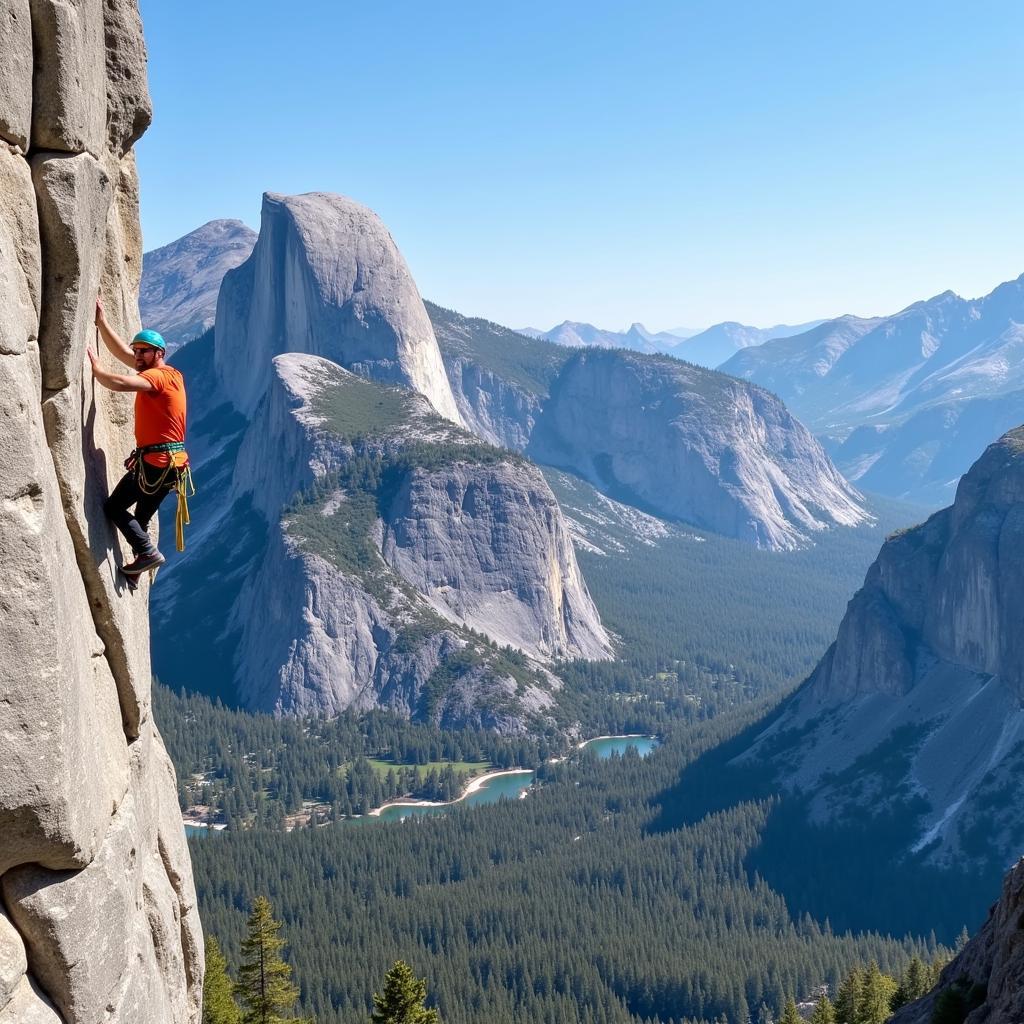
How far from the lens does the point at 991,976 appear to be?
2775 centimetres

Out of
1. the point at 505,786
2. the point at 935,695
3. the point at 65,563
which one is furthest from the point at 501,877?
the point at 65,563

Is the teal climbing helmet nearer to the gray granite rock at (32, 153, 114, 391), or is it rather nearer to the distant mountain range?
the gray granite rock at (32, 153, 114, 391)

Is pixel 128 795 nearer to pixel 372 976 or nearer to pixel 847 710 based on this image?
pixel 372 976

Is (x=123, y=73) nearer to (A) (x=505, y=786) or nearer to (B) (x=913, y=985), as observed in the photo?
(B) (x=913, y=985)

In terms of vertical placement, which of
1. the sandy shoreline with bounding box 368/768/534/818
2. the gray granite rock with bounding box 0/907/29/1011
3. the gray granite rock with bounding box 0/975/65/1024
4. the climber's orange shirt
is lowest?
the sandy shoreline with bounding box 368/768/534/818

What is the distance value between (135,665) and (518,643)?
17096 cm

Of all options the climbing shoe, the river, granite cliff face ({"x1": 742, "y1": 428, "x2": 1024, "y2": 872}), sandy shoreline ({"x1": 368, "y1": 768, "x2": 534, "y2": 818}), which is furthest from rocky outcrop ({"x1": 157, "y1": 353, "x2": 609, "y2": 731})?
the climbing shoe

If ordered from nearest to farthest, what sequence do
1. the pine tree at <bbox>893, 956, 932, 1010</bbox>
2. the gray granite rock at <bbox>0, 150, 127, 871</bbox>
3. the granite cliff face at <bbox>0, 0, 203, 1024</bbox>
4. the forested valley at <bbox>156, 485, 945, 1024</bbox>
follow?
the gray granite rock at <bbox>0, 150, 127, 871</bbox>
the granite cliff face at <bbox>0, 0, 203, 1024</bbox>
the pine tree at <bbox>893, 956, 932, 1010</bbox>
the forested valley at <bbox>156, 485, 945, 1024</bbox>

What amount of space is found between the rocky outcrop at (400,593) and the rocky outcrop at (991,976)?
131979 mm

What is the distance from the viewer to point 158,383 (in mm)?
17516

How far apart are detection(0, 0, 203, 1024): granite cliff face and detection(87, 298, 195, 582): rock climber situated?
32cm

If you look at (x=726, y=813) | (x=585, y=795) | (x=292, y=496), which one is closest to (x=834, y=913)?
(x=726, y=813)

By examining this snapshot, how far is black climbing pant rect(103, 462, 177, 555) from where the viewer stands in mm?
17406

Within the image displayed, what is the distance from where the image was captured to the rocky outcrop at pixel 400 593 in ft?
A: 546
